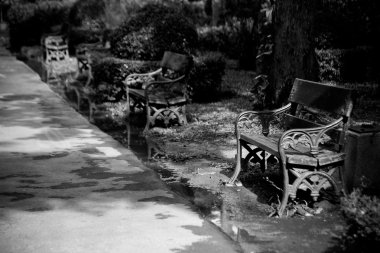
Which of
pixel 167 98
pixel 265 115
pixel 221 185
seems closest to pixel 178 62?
pixel 167 98

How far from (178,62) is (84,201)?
456 cm

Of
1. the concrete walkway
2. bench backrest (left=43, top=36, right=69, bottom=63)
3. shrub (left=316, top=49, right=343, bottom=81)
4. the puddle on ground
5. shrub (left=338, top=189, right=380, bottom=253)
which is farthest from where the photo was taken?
bench backrest (left=43, top=36, right=69, bottom=63)

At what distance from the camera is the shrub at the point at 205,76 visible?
11484 millimetres

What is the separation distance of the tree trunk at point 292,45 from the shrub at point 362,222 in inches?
204

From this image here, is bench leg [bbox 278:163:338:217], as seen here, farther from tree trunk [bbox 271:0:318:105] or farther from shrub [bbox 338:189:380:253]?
tree trunk [bbox 271:0:318:105]

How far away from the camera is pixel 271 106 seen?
9.77 m

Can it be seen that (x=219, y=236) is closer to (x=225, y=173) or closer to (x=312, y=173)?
(x=312, y=173)

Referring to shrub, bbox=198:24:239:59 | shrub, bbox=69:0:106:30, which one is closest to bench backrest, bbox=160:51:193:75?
shrub, bbox=198:24:239:59

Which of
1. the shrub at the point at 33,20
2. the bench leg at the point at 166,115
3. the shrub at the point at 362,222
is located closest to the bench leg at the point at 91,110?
the bench leg at the point at 166,115

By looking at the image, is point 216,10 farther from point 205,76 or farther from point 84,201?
point 84,201

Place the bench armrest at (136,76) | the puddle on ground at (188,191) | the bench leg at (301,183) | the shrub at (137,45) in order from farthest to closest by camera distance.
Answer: the shrub at (137,45) → the bench armrest at (136,76) → the bench leg at (301,183) → the puddle on ground at (188,191)

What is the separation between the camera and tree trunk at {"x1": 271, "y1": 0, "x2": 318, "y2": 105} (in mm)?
8977

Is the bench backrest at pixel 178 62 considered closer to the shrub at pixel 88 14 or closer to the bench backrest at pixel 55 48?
the bench backrest at pixel 55 48

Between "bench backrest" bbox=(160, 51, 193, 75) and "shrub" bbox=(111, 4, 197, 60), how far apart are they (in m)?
2.22
